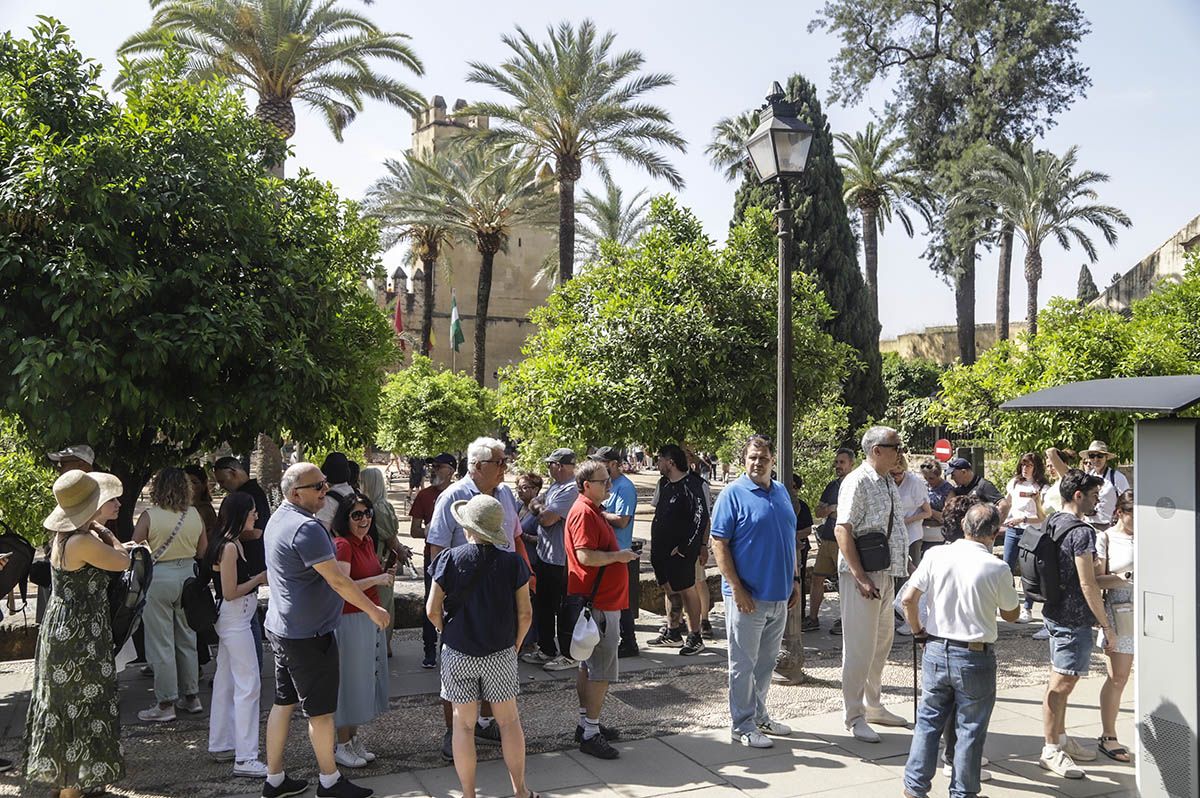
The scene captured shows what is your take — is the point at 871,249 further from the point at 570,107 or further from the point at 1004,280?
the point at 570,107

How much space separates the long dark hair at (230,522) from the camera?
18.2 feet

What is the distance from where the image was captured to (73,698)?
489 centimetres

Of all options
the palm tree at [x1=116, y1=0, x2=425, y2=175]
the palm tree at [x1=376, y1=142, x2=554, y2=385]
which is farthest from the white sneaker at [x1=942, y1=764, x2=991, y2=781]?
the palm tree at [x1=376, y1=142, x2=554, y2=385]

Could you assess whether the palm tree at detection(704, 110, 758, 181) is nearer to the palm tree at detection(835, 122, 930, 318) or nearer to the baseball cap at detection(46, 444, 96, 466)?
the palm tree at detection(835, 122, 930, 318)

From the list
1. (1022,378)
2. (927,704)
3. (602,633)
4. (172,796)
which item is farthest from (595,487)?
(1022,378)

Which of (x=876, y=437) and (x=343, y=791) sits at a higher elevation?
(x=876, y=437)

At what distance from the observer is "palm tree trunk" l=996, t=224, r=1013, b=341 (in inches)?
1275

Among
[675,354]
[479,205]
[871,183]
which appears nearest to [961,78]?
[871,183]

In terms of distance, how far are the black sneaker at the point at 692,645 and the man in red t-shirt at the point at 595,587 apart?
92.7 inches

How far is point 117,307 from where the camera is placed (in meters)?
6.08

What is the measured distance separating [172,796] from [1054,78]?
126 ft

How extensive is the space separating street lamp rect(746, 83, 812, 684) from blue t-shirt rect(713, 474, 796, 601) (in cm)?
122

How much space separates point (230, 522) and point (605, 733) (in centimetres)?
253

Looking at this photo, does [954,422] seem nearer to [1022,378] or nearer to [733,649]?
[1022,378]
